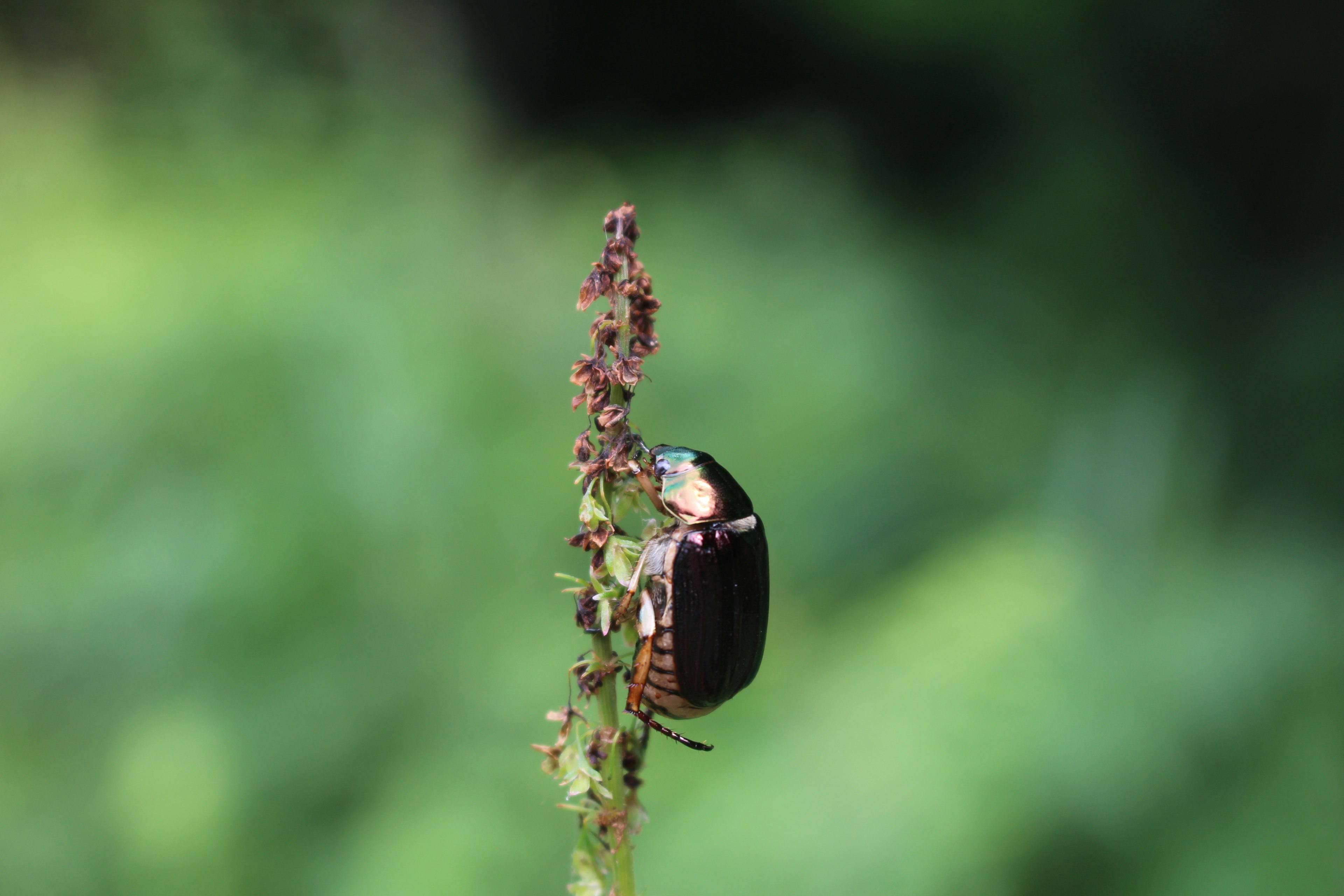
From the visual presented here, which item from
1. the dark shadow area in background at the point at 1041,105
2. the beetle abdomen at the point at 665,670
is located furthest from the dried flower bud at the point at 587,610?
the dark shadow area in background at the point at 1041,105

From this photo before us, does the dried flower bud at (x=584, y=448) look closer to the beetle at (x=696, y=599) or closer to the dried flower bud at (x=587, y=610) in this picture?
the dried flower bud at (x=587, y=610)

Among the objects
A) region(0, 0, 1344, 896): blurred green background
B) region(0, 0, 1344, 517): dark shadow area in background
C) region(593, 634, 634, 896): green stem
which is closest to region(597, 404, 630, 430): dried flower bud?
region(593, 634, 634, 896): green stem

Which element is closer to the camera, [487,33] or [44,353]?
[44,353]

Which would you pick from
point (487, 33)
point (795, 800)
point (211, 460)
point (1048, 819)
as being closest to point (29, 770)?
point (211, 460)

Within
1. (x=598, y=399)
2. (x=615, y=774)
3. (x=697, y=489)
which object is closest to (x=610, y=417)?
(x=598, y=399)

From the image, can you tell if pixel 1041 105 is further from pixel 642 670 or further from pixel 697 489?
pixel 642 670

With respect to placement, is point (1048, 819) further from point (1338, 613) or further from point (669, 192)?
point (669, 192)
